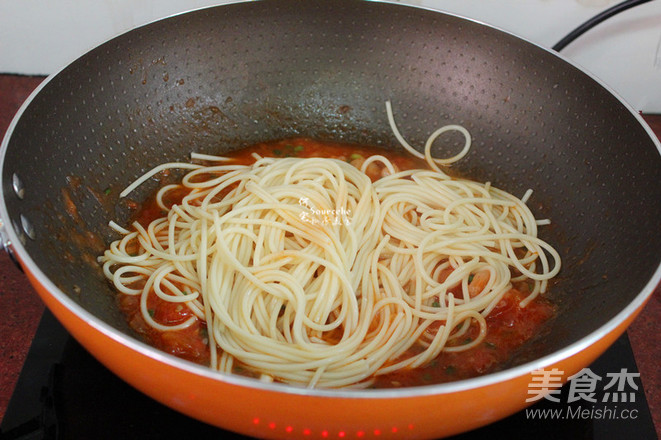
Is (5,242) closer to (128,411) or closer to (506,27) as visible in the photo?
(128,411)

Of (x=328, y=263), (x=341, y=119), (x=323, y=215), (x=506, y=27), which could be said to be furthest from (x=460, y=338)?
(x=506, y=27)

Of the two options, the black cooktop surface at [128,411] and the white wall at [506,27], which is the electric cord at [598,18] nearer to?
the white wall at [506,27]

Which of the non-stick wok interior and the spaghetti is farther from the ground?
the non-stick wok interior

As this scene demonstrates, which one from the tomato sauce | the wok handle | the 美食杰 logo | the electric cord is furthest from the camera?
the electric cord

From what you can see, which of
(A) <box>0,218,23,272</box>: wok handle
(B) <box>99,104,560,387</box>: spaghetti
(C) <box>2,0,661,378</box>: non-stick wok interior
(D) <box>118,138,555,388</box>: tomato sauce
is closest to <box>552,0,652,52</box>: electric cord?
(C) <box>2,0,661,378</box>: non-stick wok interior

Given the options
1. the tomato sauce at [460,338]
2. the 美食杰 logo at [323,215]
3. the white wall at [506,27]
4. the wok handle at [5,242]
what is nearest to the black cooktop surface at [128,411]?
the tomato sauce at [460,338]

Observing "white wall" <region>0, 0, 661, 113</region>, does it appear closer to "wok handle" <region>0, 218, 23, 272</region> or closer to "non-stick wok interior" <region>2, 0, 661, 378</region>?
"non-stick wok interior" <region>2, 0, 661, 378</region>

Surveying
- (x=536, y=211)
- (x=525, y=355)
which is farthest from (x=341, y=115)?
(x=525, y=355)
